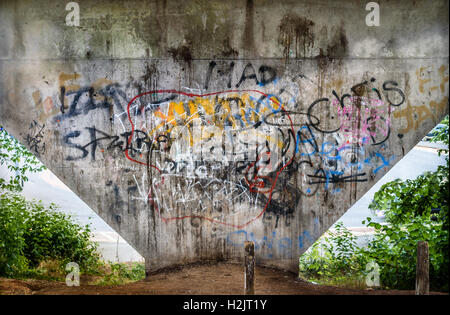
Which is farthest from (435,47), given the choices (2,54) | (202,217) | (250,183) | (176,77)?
(2,54)

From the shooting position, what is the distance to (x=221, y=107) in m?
5.38

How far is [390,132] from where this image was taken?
17.7 feet

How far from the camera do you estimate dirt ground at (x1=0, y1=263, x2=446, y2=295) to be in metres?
4.84

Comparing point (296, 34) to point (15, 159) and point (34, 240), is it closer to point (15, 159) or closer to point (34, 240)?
point (15, 159)

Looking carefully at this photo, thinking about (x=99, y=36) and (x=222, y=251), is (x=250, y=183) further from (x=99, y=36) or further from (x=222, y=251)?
(x=99, y=36)

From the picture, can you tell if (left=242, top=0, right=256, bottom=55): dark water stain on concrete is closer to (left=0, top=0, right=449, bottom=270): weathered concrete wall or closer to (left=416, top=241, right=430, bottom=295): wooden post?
(left=0, top=0, right=449, bottom=270): weathered concrete wall

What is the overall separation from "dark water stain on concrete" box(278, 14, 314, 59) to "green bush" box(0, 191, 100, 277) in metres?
4.83

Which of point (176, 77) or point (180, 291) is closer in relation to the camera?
point (180, 291)

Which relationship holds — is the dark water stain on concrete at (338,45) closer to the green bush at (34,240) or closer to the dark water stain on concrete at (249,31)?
the dark water stain on concrete at (249,31)

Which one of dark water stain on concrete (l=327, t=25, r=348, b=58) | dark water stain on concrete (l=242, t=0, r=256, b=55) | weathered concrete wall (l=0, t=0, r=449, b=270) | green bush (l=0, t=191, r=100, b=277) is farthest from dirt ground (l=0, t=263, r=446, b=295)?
dark water stain on concrete (l=327, t=25, r=348, b=58)

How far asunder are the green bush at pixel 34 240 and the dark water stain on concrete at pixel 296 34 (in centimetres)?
483

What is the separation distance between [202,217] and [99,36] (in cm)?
310

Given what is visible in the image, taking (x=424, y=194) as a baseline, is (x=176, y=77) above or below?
above

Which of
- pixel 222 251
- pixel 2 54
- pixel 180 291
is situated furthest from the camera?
pixel 222 251
